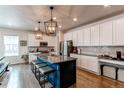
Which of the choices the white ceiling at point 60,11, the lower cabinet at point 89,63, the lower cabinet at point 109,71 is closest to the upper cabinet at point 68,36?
the lower cabinet at point 89,63

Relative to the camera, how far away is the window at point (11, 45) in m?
7.57

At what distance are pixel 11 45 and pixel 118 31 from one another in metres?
6.91

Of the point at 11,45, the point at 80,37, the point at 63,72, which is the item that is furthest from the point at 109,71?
the point at 11,45

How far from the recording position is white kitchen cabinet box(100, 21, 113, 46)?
15.0 feet

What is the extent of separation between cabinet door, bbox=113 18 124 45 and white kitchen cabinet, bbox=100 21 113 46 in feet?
0.66

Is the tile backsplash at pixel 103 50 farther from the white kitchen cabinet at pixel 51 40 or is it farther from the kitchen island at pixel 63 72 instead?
the white kitchen cabinet at pixel 51 40

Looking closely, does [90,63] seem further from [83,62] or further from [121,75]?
[121,75]

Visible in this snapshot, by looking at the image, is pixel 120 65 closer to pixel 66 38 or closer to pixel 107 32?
pixel 107 32

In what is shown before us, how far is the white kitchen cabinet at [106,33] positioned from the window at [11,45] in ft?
19.8

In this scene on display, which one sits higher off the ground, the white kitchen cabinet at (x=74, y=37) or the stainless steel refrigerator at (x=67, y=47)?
the white kitchen cabinet at (x=74, y=37)

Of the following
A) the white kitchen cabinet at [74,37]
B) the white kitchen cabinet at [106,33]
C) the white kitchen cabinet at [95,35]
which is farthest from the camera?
the white kitchen cabinet at [74,37]

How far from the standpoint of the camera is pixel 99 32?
5137mm
